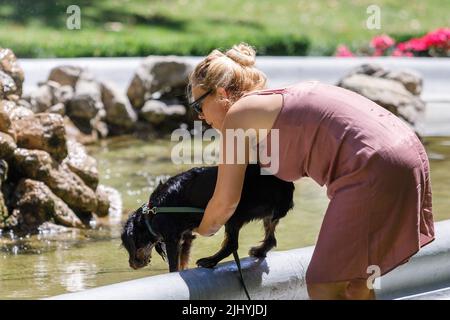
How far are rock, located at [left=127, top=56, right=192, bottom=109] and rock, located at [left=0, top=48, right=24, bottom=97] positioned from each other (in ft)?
10.6

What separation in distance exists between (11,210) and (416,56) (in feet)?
26.1

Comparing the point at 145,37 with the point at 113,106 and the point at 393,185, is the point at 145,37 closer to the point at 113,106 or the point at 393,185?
the point at 113,106

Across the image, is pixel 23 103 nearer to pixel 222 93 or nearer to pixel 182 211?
pixel 182 211

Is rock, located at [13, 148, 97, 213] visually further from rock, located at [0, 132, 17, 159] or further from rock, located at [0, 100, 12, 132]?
rock, located at [0, 100, 12, 132]

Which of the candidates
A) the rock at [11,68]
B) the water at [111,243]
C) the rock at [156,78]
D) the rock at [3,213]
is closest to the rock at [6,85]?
the rock at [11,68]

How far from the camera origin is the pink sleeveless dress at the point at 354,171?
336 cm

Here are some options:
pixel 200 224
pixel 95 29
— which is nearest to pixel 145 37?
pixel 95 29

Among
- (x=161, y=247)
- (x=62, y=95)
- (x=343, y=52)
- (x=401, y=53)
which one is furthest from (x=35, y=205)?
(x=401, y=53)

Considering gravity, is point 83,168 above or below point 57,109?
below

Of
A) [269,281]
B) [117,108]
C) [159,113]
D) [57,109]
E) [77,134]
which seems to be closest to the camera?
[269,281]

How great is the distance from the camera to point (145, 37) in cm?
1470

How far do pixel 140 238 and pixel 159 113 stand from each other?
6.38 metres

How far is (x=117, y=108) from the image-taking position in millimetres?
10164

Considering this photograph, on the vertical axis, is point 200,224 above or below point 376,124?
below
